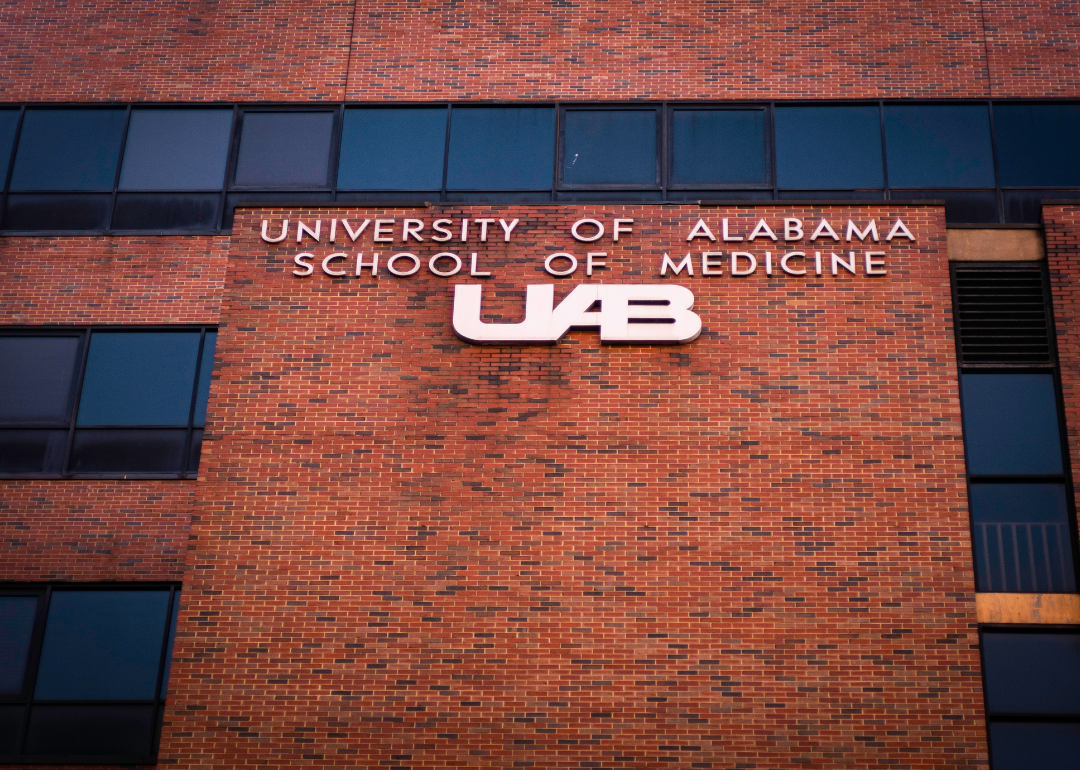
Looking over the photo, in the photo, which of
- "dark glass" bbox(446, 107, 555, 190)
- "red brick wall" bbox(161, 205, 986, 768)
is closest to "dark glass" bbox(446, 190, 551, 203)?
"dark glass" bbox(446, 107, 555, 190)

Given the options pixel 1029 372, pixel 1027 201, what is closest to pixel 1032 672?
pixel 1029 372

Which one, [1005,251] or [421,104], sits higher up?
[421,104]

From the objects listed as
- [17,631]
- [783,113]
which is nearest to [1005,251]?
[783,113]

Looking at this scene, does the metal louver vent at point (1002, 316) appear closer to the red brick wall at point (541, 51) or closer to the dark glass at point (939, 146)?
the dark glass at point (939, 146)

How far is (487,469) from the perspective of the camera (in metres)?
13.8

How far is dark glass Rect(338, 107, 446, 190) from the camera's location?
1681 centimetres

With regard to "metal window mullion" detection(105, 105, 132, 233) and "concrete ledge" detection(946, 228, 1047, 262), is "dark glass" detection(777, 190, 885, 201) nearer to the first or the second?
"concrete ledge" detection(946, 228, 1047, 262)

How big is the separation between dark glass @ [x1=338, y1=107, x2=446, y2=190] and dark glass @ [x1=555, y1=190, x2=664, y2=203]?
212 cm

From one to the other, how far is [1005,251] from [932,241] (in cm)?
130

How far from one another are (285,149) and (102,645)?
331 inches

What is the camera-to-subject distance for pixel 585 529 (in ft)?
44.3

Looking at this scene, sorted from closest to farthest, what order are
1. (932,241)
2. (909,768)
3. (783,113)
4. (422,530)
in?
(909,768), (422,530), (932,241), (783,113)

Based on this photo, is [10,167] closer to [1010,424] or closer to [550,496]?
[550,496]

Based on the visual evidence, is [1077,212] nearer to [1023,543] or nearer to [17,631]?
[1023,543]
